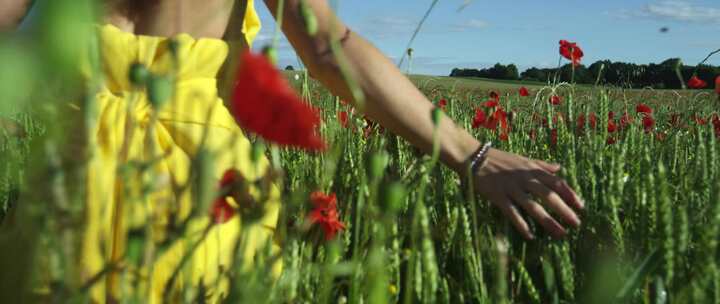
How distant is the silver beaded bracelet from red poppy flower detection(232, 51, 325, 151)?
0.99 meters

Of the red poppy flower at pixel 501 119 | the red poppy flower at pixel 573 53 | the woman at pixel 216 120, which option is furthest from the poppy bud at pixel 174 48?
the red poppy flower at pixel 573 53

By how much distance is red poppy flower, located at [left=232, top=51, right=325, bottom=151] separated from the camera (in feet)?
1.43

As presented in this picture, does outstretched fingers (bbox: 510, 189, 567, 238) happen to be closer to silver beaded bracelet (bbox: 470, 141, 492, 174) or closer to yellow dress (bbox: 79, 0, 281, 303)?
silver beaded bracelet (bbox: 470, 141, 492, 174)

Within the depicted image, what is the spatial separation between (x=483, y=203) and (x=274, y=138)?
1.13 meters

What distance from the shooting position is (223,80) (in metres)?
1.67

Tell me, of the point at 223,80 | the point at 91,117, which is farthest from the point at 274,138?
the point at 223,80

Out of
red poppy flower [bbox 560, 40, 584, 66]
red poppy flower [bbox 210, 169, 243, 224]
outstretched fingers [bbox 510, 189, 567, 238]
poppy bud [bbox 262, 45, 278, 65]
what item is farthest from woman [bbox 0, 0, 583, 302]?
red poppy flower [bbox 560, 40, 584, 66]

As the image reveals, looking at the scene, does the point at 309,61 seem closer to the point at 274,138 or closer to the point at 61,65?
the point at 274,138

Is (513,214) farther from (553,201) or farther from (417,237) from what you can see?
(417,237)

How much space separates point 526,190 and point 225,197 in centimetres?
85

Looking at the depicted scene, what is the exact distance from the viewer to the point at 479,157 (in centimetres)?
143

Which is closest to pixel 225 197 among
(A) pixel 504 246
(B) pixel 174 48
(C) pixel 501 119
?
(B) pixel 174 48

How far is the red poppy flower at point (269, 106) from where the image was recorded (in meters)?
0.44

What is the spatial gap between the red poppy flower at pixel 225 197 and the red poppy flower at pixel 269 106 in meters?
0.12
